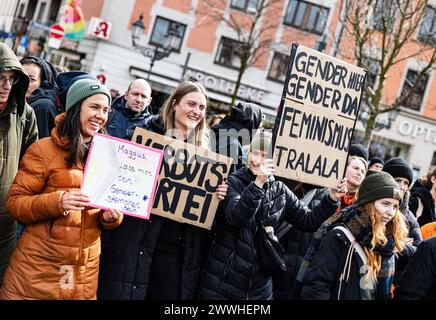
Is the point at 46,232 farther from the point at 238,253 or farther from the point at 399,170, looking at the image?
the point at 399,170

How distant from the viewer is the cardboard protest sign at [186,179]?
159 inches

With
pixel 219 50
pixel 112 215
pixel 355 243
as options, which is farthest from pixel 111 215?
pixel 219 50

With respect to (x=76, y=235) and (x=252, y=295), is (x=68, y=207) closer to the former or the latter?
(x=76, y=235)

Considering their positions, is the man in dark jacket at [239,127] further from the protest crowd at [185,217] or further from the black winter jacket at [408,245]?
the black winter jacket at [408,245]

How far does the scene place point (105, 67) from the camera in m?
26.4

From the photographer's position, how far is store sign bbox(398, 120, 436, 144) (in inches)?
1075

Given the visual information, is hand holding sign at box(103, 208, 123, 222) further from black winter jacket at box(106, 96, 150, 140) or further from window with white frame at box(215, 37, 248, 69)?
window with white frame at box(215, 37, 248, 69)

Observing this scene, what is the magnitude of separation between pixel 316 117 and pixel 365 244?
3.49 feet

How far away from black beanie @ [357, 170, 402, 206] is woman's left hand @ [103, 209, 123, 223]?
1561 mm

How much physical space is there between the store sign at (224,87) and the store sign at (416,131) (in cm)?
650

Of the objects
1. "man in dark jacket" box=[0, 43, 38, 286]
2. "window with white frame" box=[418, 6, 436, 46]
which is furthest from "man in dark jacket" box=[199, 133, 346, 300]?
"window with white frame" box=[418, 6, 436, 46]

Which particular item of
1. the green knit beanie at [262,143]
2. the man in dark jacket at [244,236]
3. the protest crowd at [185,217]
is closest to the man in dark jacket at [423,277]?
the protest crowd at [185,217]

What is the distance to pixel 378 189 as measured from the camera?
3879mm

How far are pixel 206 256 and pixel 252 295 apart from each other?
0.43 m
